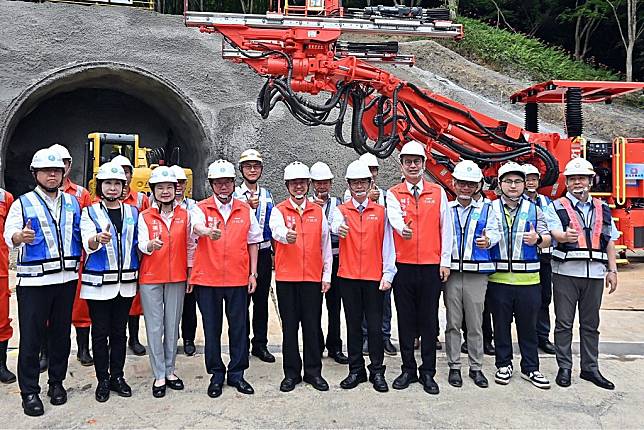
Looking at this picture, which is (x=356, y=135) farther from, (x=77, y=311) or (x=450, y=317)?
(x=77, y=311)

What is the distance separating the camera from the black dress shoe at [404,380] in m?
4.71

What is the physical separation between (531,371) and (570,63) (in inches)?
636

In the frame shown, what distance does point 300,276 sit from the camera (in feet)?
15.3

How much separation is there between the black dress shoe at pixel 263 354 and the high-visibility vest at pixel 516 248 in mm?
2237

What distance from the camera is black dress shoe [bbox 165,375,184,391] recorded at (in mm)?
4652

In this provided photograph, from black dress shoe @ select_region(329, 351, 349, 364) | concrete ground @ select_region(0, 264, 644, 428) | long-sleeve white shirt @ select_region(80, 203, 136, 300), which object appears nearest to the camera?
concrete ground @ select_region(0, 264, 644, 428)

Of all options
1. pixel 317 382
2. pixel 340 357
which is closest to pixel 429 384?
pixel 317 382

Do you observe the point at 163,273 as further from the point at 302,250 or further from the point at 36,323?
the point at 302,250

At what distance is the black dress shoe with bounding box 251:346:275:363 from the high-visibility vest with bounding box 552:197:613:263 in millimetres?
2737

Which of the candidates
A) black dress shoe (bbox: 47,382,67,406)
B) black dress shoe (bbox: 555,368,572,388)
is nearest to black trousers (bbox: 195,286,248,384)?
black dress shoe (bbox: 47,382,67,406)

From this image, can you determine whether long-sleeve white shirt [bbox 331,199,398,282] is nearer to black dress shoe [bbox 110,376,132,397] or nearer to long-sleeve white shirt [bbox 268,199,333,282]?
long-sleeve white shirt [bbox 268,199,333,282]

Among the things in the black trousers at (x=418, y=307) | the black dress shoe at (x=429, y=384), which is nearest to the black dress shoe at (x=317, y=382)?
the black trousers at (x=418, y=307)

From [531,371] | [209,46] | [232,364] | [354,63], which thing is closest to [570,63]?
[209,46]

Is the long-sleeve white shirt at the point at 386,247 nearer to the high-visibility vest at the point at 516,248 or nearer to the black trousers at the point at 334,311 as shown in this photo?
the black trousers at the point at 334,311
